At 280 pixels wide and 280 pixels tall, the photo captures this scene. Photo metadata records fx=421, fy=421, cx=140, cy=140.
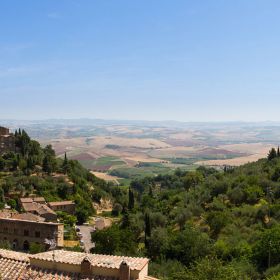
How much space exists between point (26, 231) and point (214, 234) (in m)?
21.6

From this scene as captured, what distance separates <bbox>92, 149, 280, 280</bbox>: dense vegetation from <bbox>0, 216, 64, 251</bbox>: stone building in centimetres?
785

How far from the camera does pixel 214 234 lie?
124ft

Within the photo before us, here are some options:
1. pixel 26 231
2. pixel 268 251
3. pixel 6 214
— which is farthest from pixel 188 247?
pixel 6 214

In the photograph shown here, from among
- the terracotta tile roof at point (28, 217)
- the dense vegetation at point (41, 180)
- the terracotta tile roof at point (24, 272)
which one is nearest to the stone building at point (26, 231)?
the terracotta tile roof at point (28, 217)

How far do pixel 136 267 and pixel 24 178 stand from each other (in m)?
57.2

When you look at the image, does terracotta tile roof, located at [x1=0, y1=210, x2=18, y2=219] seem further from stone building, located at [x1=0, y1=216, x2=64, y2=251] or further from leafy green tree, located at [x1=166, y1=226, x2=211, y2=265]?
leafy green tree, located at [x1=166, y1=226, x2=211, y2=265]

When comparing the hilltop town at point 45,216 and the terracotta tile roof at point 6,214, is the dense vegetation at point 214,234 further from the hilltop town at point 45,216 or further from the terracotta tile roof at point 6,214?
the terracotta tile roof at point 6,214

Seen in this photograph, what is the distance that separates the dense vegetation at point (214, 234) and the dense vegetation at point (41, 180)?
A: 64.8 feet

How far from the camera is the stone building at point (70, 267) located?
41.6 ft

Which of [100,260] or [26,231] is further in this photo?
[26,231]

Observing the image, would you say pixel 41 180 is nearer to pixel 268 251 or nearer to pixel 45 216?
pixel 45 216

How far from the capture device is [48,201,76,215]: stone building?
200 feet

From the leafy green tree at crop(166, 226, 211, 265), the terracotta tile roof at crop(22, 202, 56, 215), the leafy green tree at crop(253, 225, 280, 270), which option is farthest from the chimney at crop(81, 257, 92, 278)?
the terracotta tile roof at crop(22, 202, 56, 215)

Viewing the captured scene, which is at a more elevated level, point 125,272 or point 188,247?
point 125,272
